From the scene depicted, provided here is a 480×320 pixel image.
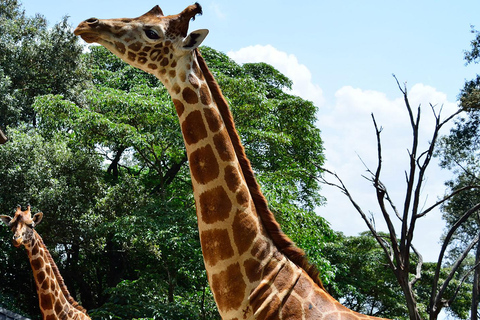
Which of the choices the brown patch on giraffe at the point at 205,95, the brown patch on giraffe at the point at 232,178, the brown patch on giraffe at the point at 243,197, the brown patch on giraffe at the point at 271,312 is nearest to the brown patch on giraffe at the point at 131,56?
the brown patch on giraffe at the point at 205,95

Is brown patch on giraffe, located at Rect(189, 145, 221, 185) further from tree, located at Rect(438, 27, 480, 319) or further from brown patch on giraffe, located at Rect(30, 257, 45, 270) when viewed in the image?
tree, located at Rect(438, 27, 480, 319)

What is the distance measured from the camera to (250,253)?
2.46 metres

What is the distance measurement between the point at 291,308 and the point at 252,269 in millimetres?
253

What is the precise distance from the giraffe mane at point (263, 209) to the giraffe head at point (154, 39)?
5.8 inches

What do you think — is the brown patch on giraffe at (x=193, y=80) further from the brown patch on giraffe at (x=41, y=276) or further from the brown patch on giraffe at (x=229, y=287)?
the brown patch on giraffe at (x=41, y=276)

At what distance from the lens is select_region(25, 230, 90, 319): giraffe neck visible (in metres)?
6.11

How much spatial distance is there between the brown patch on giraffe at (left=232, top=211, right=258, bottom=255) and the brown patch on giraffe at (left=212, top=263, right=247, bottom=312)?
0.32 ft

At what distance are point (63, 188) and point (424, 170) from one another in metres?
10.2

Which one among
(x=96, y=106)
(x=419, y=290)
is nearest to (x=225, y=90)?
(x=96, y=106)

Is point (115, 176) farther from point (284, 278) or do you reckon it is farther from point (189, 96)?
point (284, 278)

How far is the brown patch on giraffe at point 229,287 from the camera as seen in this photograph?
2367 millimetres

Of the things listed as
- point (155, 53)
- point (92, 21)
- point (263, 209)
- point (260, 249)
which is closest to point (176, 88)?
point (155, 53)

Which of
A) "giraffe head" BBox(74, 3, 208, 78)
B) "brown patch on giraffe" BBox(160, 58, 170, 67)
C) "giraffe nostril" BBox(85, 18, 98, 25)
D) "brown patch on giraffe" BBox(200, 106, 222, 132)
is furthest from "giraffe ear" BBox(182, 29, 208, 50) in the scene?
"giraffe nostril" BBox(85, 18, 98, 25)

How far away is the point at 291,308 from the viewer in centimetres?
233
